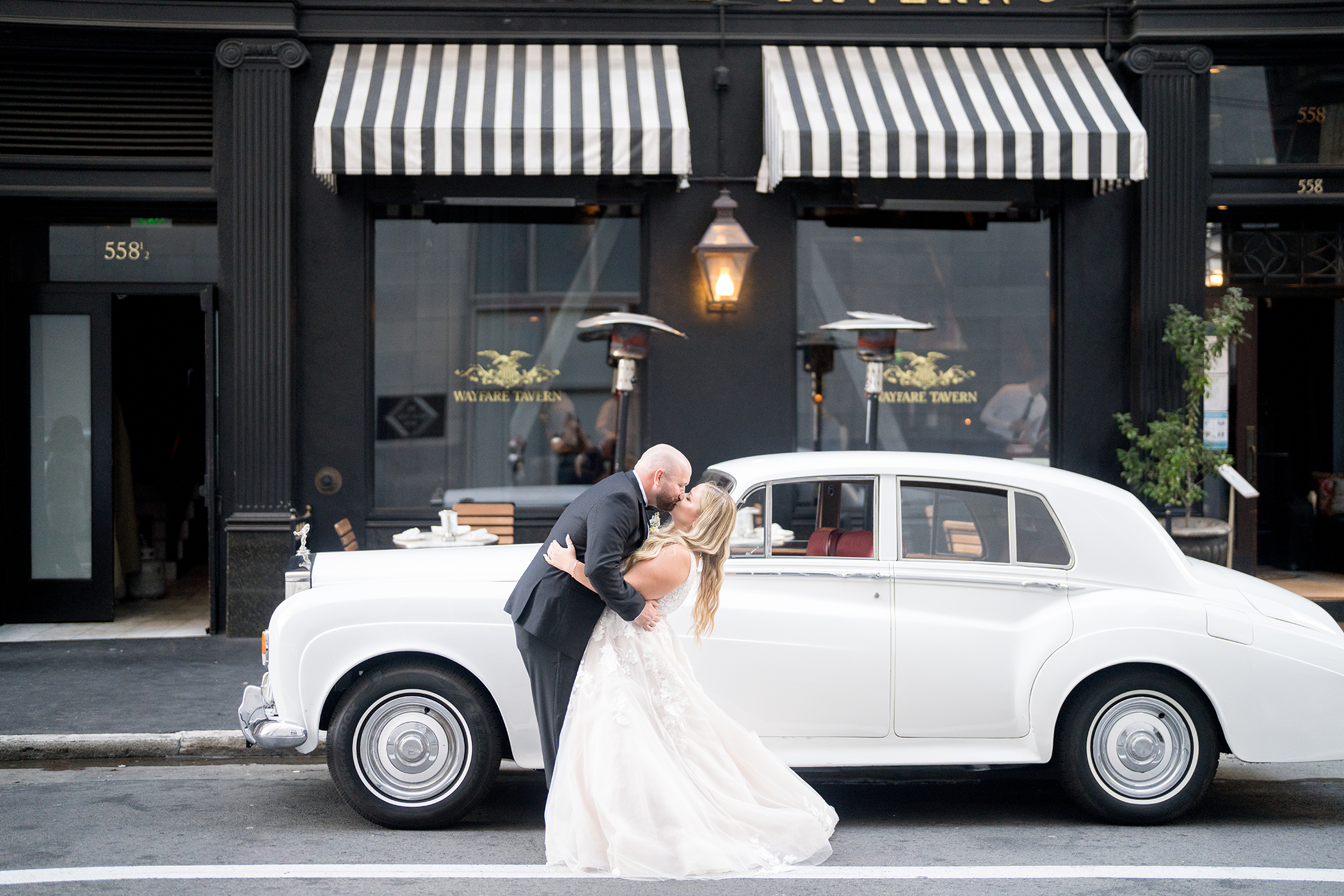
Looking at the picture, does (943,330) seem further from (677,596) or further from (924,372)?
(677,596)

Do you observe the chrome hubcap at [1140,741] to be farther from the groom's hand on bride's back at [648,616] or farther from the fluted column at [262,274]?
the fluted column at [262,274]

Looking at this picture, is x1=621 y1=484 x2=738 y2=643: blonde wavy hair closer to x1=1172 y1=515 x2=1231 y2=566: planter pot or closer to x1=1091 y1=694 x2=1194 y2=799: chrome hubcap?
x1=1091 y1=694 x2=1194 y2=799: chrome hubcap

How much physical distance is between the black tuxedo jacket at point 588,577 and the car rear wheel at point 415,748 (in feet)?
1.97

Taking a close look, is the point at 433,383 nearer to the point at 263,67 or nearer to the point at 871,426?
Result: the point at 263,67

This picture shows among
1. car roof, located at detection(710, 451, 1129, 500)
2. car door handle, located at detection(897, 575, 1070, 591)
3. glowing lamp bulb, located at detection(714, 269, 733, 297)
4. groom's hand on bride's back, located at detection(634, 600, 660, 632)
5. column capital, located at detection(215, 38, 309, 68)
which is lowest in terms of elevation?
groom's hand on bride's back, located at detection(634, 600, 660, 632)

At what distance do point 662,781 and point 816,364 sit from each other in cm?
619

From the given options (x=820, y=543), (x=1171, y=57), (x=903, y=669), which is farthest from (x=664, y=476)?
(x=1171, y=57)

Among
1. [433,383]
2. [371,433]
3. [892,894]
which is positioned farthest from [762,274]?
[892,894]

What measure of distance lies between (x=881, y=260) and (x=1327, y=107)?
4.24m

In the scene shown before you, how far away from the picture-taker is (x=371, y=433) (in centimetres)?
1003

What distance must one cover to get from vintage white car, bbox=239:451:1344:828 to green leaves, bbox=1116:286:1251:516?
4.24m

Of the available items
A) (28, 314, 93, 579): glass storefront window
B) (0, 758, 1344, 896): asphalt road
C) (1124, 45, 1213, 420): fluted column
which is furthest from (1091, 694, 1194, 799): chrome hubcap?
(28, 314, 93, 579): glass storefront window

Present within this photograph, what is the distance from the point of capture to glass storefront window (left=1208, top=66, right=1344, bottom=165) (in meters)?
10.2

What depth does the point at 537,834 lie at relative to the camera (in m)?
5.16
